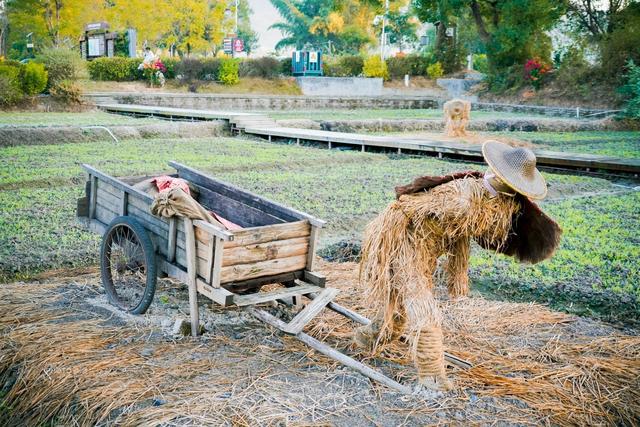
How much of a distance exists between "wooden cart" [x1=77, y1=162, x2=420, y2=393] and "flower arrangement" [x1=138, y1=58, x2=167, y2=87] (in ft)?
97.3

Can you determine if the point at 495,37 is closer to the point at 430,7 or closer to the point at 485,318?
the point at 430,7

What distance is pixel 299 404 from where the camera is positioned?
3828 mm

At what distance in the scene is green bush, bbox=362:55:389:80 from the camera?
40688 mm

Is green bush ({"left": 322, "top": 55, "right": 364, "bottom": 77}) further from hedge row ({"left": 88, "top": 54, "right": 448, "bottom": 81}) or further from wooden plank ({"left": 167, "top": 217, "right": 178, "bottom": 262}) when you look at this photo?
wooden plank ({"left": 167, "top": 217, "right": 178, "bottom": 262})

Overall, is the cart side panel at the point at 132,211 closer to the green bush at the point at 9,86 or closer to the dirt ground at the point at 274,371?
the dirt ground at the point at 274,371

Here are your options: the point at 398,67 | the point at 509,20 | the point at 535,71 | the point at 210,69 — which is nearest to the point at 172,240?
the point at 535,71

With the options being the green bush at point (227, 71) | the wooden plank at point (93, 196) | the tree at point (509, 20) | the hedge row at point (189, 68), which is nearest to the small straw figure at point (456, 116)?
the wooden plank at point (93, 196)

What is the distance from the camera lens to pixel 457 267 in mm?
4359

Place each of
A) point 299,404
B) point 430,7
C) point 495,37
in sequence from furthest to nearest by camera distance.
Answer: point 430,7 < point 495,37 < point 299,404

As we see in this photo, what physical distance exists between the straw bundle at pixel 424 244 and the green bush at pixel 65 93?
24666 mm

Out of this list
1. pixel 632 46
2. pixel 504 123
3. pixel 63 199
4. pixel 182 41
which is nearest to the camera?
pixel 63 199

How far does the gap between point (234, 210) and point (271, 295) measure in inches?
52.7

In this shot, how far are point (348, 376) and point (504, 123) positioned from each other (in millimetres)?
20849

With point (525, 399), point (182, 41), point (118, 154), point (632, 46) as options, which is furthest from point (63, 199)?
point (182, 41)
